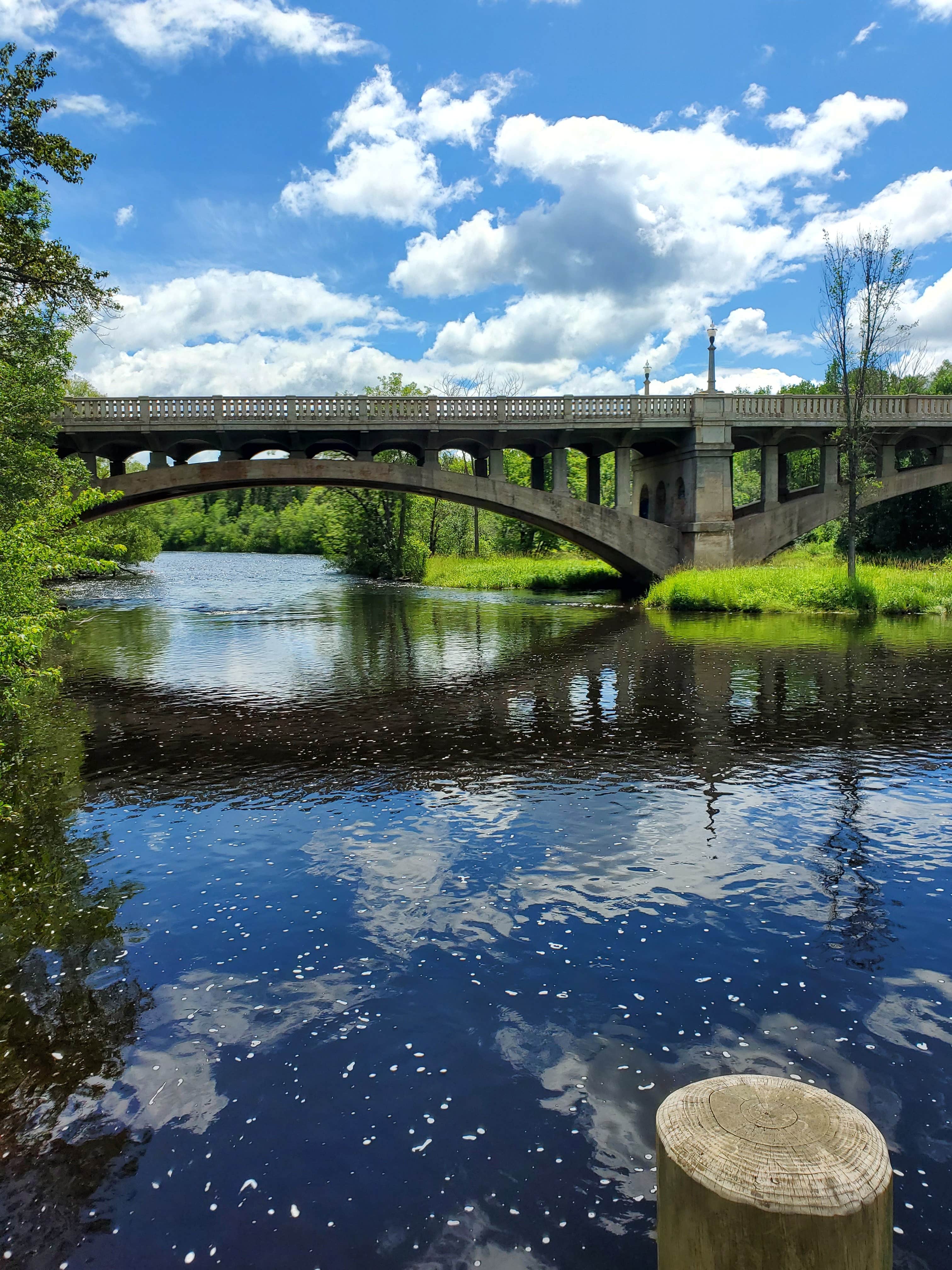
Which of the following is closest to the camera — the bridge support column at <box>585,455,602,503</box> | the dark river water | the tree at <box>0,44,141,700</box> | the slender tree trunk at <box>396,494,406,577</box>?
the dark river water

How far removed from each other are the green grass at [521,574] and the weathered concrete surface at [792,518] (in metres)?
7.65

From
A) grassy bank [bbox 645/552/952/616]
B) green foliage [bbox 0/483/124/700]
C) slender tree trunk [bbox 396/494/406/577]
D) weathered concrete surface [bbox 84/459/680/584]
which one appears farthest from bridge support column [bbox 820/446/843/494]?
green foliage [bbox 0/483/124/700]

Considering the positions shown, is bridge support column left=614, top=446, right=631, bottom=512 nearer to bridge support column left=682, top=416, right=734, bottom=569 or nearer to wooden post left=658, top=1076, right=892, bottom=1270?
bridge support column left=682, top=416, right=734, bottom=569

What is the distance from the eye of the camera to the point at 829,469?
3709 centimetres

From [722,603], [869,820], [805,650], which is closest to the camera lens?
[869,820]

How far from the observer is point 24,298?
800 inches

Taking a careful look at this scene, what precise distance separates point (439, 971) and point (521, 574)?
43.8 metres

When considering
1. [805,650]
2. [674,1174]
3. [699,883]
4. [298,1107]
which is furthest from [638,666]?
[674,1174]

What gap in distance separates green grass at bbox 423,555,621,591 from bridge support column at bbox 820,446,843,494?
10570 mm

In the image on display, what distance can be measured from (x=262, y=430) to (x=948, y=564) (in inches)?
1135

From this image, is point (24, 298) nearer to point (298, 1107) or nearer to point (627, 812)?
point (627, 812)

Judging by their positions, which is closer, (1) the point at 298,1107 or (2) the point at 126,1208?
(2) the point at 126,1208

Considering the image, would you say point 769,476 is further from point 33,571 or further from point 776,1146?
point 776,1146

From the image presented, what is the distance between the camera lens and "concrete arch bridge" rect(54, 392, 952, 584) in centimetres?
3322
